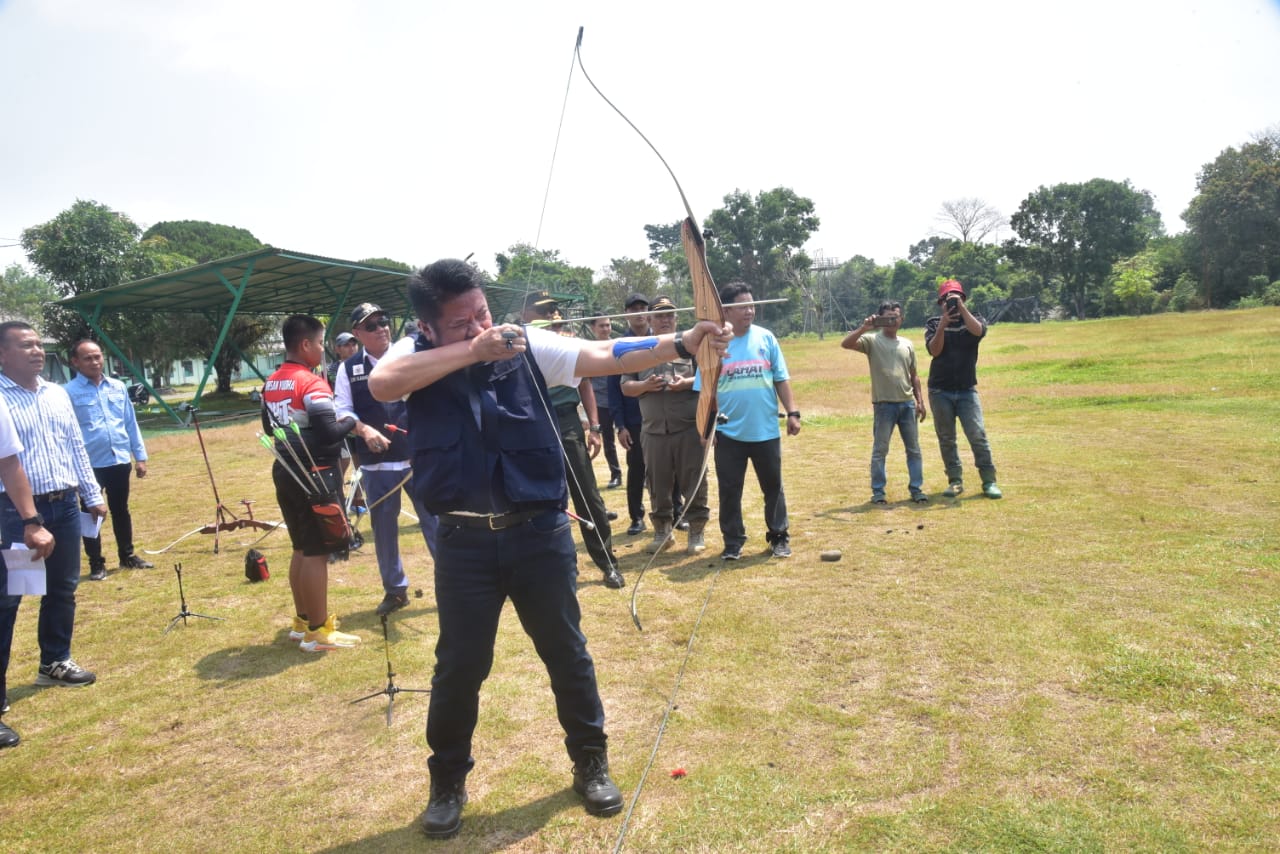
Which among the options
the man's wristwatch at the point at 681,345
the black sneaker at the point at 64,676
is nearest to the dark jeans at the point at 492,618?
the man's wristwatch at the point at 681,345

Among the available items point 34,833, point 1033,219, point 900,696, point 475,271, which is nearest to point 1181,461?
point 900,696

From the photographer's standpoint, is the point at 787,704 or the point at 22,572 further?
the point at 22,572

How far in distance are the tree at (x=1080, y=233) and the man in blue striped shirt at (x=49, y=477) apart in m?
66.7

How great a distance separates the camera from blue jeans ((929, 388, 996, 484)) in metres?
7.58

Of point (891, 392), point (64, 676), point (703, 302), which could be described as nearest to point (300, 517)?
point (64, 676)

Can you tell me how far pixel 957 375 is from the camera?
7637 mm

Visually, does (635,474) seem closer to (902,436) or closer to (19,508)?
(902,436)

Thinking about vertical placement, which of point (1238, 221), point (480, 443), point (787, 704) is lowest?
point (787, 704)

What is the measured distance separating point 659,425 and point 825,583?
1.94 m

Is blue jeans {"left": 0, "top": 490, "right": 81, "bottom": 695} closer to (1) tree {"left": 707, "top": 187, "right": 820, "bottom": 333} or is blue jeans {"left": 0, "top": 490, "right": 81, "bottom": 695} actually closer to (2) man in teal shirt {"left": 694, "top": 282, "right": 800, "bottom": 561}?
(2) man in teal shirt {"left": 694, "top": 282, "right": 800, "bottom": 561}

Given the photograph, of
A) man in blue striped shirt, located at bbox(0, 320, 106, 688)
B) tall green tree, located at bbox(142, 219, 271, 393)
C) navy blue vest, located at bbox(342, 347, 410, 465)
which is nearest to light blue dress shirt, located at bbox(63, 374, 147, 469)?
man in blue striped shirt, located at bbox(0, 320, 106, 688)

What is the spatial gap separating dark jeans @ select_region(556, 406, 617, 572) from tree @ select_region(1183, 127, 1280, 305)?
2173 inches

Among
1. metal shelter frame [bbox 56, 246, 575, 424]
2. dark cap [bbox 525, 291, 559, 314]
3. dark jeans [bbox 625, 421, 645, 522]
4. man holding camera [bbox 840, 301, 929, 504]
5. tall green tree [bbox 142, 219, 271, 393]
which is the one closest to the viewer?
dark cap [bbox 525, 291, 559, 314]

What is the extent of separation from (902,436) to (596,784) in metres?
5.80
